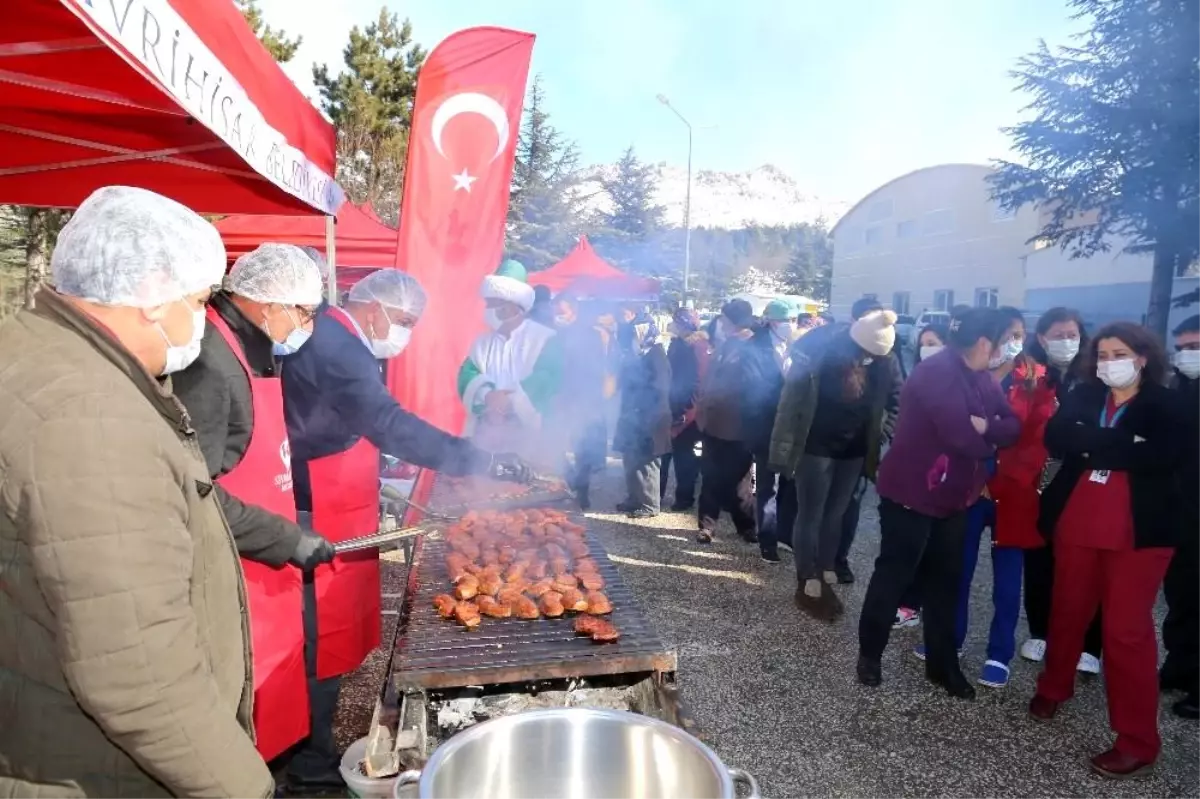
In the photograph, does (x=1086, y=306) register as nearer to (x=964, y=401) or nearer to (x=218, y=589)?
(x=964, y=401)

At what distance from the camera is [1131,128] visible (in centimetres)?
1648

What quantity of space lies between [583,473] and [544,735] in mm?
6377

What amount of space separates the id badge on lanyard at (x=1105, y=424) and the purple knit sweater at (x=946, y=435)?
0.49 metres

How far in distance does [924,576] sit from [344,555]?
10.5 ft

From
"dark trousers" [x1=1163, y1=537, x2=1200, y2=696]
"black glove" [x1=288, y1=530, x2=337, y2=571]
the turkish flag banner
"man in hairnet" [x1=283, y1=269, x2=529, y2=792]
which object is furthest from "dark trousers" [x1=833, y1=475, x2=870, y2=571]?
"black glove" [x1=288, y1=530, x2=337, y2=571]

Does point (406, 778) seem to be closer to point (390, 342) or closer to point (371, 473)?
point (371, 473)

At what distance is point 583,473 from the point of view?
821 centimetres

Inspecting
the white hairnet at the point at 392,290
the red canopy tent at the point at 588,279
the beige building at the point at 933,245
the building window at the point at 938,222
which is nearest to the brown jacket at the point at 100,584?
the white hairnet at the point at 392,290

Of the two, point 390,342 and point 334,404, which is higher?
point 390,342

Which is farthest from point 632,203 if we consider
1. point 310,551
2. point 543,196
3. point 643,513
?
point 310,551

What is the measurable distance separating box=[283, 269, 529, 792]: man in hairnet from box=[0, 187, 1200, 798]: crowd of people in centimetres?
1

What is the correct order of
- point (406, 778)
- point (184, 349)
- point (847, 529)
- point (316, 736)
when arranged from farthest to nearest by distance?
point (847, 529) < point (316, 736) < point (406, 778) < point (184, 349)

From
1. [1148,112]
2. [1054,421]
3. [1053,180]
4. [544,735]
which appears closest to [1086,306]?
[1053,180]

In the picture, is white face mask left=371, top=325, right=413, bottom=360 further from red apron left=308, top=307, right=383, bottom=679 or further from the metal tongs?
the metal tongs
